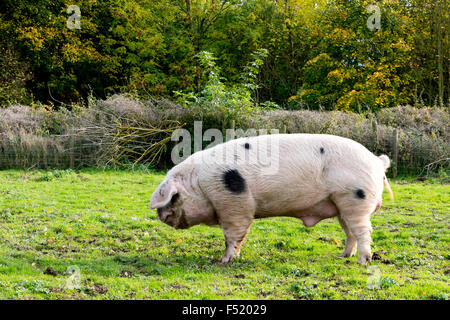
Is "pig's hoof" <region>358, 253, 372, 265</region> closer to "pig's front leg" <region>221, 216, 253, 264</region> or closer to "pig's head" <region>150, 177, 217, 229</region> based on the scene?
"pig's front leg" <region>221, 216, 253, 264</region>

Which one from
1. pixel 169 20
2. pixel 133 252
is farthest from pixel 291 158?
pixel 169 20

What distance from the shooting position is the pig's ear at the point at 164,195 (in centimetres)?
644

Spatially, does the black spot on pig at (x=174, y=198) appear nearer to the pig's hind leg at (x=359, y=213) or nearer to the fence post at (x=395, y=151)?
the pig's hind leg at (x=359, y=213)

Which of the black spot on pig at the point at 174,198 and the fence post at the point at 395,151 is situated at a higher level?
the black spot on pig at the point at 174,198

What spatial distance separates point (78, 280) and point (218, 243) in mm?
2715

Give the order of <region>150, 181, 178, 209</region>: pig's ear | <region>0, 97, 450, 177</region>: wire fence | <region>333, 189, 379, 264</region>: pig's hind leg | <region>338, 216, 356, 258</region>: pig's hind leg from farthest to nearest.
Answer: <region>0, 97, 450, 177</region>: wire fence → <region>338, 216, 356, 258</region>: pig's hind leg → <region>150, 181, 178, 209</region>: pig's ear → <region>333, 189, 379, 264</region>: pig's hind leg

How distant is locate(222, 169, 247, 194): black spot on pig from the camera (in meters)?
6.33

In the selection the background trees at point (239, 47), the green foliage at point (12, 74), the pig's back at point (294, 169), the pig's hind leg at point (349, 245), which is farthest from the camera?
the green foliage at point (12, 74)

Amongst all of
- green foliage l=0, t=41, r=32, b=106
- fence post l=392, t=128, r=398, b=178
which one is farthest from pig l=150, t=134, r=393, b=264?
green foliage l=0, t=41, r=32, b=106

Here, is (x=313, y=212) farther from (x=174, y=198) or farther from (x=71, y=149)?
(x=71, y=149)

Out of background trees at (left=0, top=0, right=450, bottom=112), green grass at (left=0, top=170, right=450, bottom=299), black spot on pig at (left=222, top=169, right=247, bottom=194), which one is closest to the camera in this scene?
green grass at (left=0, top=170, right=450, bottom=299)

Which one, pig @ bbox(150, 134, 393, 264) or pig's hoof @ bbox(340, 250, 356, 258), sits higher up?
pig @ bbox(150, 134, 393, 264)

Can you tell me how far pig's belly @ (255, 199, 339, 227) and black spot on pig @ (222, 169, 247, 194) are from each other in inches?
19.5

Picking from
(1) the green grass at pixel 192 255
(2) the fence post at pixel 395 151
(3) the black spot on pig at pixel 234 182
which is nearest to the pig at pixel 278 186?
(3) the black spot on pig at pixel 234 182
